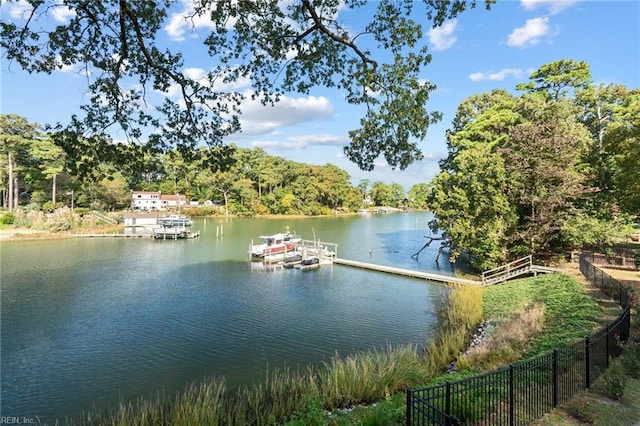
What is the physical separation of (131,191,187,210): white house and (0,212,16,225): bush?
24.8 m

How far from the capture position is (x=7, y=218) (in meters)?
45.9

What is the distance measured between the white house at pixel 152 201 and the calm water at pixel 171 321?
140ft

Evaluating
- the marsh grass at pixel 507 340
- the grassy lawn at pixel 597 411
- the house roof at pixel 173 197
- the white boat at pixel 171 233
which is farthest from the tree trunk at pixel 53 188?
the grassy lawn at pixel 597 411

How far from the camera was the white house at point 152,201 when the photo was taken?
71938 mm

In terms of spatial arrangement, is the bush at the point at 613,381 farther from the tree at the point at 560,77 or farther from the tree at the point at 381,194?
the tree at the point at 381,194

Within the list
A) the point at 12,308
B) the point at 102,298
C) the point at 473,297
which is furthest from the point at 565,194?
the point at 12,308

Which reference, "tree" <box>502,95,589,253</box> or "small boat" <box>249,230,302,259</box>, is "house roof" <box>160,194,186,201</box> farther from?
"tree" <box>502,95,589,253</box>

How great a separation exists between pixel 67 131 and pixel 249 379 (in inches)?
317

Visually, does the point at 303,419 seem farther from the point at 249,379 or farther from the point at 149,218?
the point at 149,218

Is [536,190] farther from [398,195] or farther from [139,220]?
[398,195]

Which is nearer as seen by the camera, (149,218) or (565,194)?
(565,194)

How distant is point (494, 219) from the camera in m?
22.1

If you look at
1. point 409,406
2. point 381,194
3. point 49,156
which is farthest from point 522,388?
point 381,194

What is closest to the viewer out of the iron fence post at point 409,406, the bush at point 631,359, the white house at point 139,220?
the iron fence post at point 409,406
